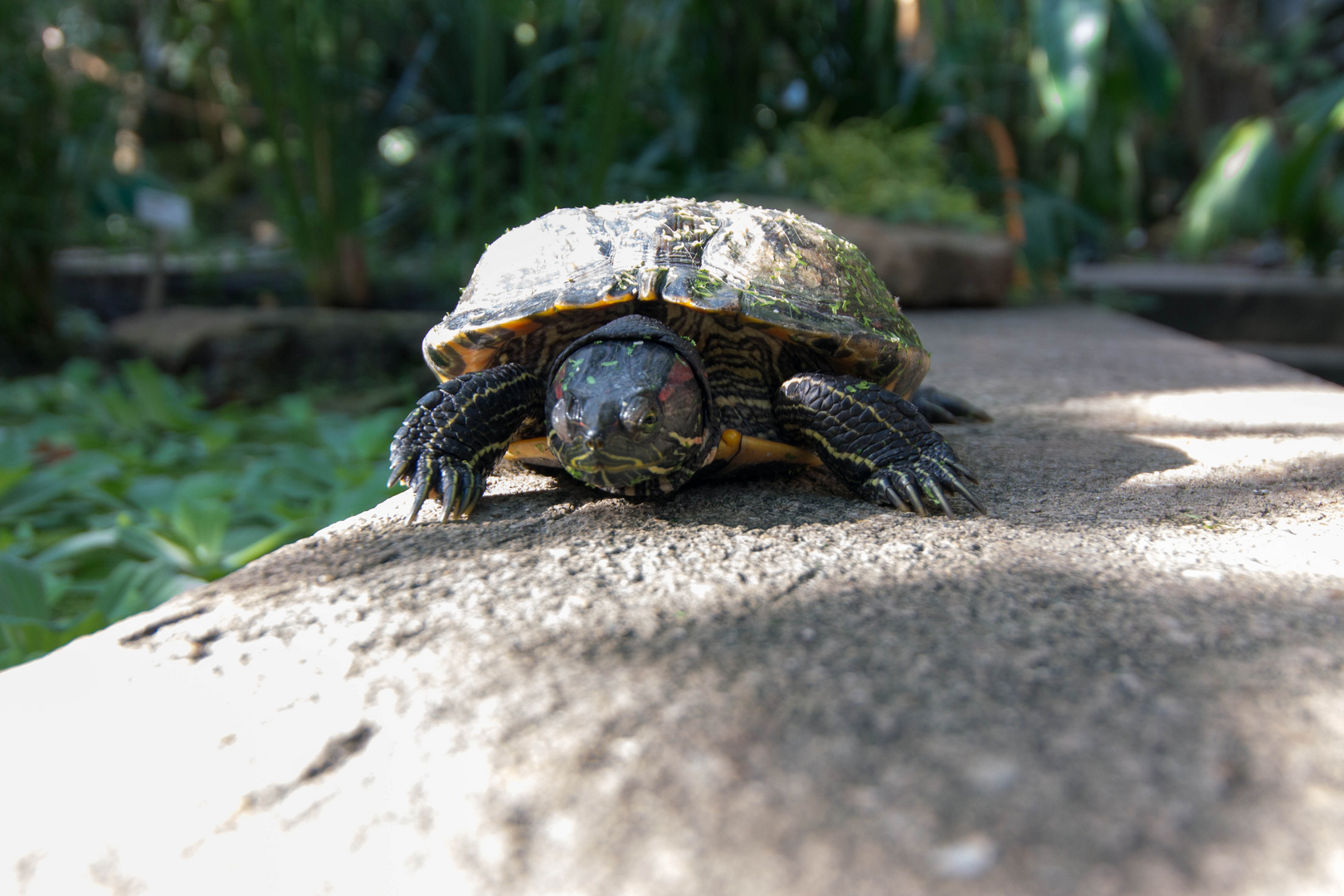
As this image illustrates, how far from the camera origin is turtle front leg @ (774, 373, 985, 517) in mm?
1451

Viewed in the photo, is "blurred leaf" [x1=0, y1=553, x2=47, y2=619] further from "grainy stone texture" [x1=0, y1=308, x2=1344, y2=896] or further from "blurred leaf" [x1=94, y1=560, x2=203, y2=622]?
"grainy stone texture" [x1=0, y1=308, x2=1344, y2=896]

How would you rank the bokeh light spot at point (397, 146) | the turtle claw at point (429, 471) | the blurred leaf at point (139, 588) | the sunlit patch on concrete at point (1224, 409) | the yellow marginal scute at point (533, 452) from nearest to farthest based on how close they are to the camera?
the turtle claw at point (429, 471), the yellow marginal scute at point (533, 452), the blurred leaf at point (139, 588), the sunlit patch on concrete at point (1224, 409), the bokeh light spot at point (397, 146)

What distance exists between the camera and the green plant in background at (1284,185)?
5.63m

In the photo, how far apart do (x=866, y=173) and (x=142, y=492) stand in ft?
16.7

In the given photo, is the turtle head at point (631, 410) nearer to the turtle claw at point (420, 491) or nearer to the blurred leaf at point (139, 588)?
the turtle claw at point (420, 491)

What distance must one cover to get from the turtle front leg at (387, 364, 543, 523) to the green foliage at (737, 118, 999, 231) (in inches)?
183

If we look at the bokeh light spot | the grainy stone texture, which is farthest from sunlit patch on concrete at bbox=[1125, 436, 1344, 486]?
the bokeh light spot

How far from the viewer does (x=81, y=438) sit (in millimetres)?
3371

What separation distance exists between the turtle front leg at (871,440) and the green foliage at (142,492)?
53.3 inches

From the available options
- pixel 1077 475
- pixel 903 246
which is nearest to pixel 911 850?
pixel 1077 475

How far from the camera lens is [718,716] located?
81cm

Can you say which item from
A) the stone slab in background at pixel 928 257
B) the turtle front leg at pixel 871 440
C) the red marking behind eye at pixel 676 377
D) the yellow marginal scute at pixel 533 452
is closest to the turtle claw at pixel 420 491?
the yellow marginal scute at pixel 533 452

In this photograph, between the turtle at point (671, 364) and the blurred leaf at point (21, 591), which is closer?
the turtle at point (671, 364)

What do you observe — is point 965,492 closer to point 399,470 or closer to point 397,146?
point 399,470
